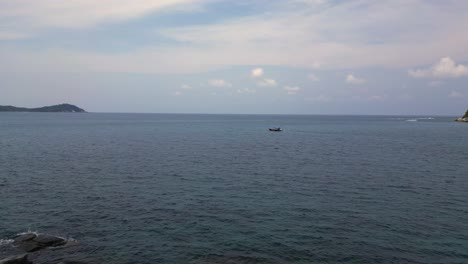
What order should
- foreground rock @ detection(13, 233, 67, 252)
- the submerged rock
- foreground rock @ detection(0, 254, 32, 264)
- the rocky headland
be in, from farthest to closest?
1. the submerged rock
2. foreground rock @ detection(13, 233, 67, 252)
3. the rocky headland
4. foreground rock @ detection(0, 254, 32, 264)

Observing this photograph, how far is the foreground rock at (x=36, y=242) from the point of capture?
96.0 feet

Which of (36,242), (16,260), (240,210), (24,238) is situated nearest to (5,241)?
(24,238)

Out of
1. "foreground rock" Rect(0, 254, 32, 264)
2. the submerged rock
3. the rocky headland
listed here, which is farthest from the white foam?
"foreground rock" Rect(0, 254, 32, 264)

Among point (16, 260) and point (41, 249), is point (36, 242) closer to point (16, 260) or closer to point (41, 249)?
point (41, 249)

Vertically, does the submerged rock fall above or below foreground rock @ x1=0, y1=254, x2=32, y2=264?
below

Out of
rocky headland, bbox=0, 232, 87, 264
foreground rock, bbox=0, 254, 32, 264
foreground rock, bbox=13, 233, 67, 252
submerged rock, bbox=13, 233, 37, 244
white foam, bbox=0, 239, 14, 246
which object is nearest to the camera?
foreground rock, bbox=0, 254, 32, 264

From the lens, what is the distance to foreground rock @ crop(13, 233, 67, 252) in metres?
29.3

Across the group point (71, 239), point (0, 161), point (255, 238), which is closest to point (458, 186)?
point (255, 238)

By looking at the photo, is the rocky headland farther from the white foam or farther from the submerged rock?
the white foam

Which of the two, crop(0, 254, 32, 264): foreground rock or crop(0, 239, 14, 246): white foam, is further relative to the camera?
crop(0, 239, 14, 246): white foam

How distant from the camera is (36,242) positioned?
2983 centimetres

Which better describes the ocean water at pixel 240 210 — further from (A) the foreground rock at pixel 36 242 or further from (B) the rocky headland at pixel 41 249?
(A) the foreground rock at pixel 36 242

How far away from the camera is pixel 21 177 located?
5634cm

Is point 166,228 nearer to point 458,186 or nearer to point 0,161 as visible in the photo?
point 458,186
